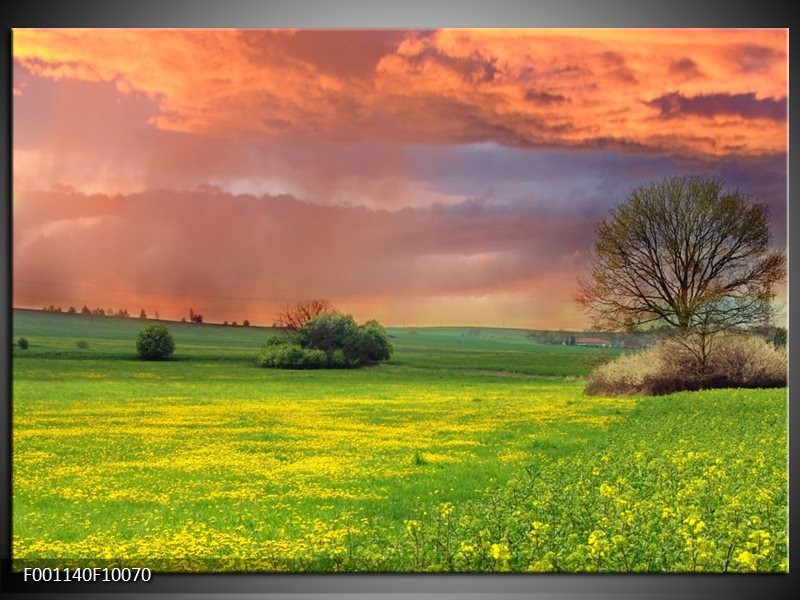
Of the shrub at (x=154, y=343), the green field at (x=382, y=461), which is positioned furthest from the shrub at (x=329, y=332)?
the shrub at (x=154, y=343)

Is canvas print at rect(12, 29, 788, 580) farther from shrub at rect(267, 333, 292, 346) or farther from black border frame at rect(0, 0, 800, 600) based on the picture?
black border frame at rect(0, 0, 800, 600)

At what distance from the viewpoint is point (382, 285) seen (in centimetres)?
787

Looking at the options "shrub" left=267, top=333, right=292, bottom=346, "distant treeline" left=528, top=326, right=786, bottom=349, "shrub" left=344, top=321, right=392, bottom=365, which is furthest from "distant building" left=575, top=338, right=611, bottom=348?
"shrub" left=267, top=333, right=292, bottom=346

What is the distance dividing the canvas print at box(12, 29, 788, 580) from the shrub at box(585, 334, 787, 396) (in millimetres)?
33

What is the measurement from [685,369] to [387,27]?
5.05m

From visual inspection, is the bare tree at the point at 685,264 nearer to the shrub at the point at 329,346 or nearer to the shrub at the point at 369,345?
the shrub at the point at 369,345

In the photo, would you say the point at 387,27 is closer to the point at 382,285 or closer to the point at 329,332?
the point at 382,285

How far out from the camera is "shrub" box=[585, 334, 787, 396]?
810cm

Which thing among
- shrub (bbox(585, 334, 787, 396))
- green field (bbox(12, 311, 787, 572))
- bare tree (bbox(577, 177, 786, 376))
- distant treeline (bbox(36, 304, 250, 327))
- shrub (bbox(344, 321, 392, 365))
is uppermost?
bare tree (bbox(577, 177, 786, 376))

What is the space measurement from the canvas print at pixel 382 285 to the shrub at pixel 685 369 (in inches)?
1.3

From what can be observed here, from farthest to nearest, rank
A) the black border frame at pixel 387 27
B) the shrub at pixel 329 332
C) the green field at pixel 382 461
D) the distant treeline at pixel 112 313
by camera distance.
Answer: the shrub at pixel 329 332
the distant treeline at pixel 112 313
the green field at pixel 382 461
the black border frame at pixel 387 27

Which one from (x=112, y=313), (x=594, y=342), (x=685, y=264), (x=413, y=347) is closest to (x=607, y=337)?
(x=594, y=342)

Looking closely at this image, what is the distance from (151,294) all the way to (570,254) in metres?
3.90

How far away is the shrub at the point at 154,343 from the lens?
26.6 ft
